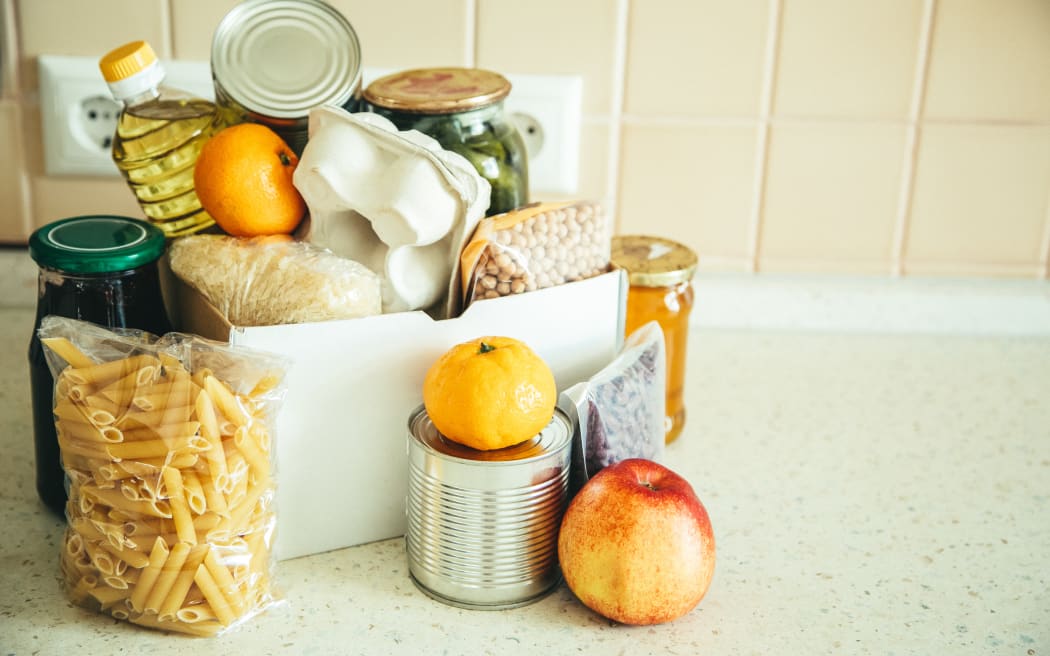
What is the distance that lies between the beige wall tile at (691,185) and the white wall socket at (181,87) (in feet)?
0.23

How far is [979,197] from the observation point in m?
1.12

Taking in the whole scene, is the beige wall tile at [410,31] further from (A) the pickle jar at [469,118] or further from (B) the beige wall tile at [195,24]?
(A) the pickle jar at [469,118]

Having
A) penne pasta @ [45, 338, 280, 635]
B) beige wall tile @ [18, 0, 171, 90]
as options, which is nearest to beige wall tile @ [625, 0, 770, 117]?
beige wall tile @ [18, 0, 171, 90]

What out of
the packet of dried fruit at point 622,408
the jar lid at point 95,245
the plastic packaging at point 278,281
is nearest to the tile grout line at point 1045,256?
the packet of dried fruit at point 622,408

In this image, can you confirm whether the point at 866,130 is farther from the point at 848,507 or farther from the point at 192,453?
the point at 192,453

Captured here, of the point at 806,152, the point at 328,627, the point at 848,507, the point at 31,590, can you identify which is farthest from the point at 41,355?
the point at 806,152

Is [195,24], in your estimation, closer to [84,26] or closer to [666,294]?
[84,26]

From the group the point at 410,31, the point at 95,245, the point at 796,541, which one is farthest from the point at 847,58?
the point at 95,245

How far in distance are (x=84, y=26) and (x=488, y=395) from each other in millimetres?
663

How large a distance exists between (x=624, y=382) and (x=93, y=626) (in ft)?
1.27

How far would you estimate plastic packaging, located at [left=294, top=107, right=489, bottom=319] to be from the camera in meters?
0.69

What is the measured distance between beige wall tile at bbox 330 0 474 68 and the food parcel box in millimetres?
394

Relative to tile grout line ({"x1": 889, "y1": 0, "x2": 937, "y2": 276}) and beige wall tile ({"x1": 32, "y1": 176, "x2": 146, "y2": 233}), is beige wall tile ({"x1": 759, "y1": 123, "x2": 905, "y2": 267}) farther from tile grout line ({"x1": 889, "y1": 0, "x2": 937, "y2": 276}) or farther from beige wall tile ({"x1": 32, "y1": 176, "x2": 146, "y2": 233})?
beige wall tile ({"x1": 32, "y1": 176, "x2": 146, "y2": 233})

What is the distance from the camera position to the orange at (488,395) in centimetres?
63
